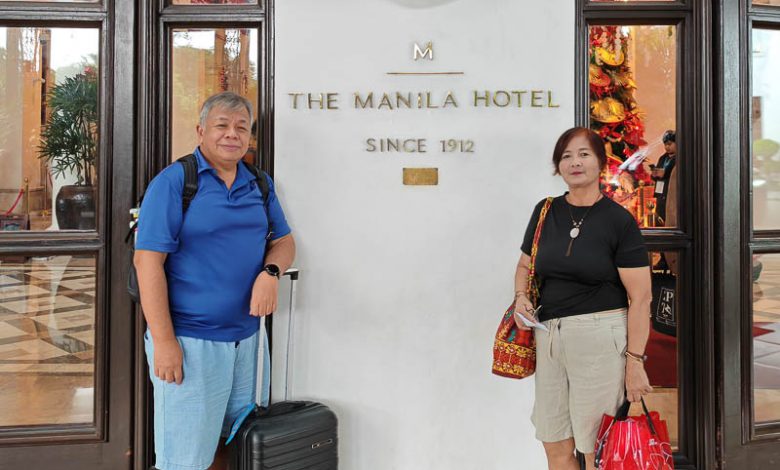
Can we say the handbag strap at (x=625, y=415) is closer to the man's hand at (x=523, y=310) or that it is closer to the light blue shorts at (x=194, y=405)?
the man's hand at (x=523, y=310)

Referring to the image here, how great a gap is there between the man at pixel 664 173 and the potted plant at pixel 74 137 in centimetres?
283

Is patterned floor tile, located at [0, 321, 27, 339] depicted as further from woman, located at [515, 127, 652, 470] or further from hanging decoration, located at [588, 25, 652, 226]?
hanging decoration, located at [588, 25, 652, 226]

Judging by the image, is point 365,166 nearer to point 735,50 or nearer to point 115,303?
point 115,303

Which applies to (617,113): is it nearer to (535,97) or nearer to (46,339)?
(535,97)

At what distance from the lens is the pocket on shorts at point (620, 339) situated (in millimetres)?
2068

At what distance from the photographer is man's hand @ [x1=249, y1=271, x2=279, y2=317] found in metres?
2.16

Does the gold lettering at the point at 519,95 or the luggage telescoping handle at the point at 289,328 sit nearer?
the luggage telescoping handle at the point at 289,328

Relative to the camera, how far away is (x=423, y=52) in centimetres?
274

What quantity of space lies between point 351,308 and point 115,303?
112cm

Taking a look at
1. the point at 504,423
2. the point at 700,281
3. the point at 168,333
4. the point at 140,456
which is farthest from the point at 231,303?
the point at 700,281

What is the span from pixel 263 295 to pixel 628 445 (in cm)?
144

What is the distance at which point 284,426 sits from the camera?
2.30m

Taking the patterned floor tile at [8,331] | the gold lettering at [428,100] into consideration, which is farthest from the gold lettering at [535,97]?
the patterned floor tile at [8,331]

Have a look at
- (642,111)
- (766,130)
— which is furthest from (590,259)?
(766,130)
